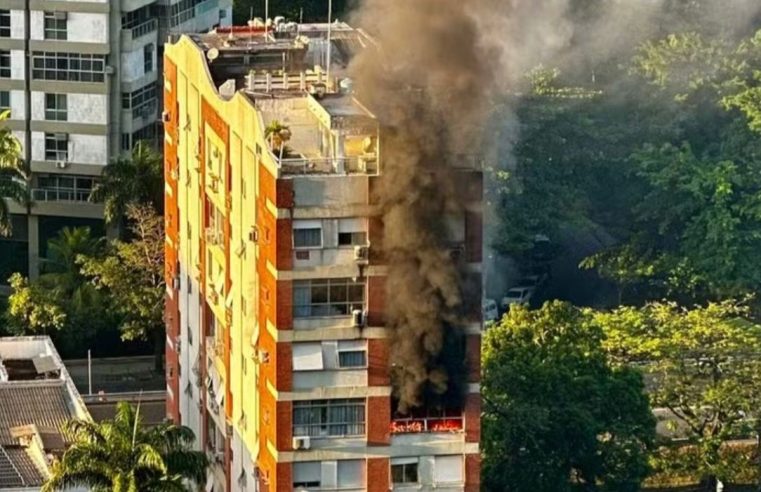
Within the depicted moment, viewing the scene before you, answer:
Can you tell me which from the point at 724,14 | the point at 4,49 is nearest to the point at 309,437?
the point at 4,49

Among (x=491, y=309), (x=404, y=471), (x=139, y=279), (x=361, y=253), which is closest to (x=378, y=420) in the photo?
(x=404, y=471)

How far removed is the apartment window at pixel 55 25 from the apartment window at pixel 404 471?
137ft

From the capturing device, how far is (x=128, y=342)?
11225cm

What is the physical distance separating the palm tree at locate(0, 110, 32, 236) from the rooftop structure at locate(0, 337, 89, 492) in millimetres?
8651

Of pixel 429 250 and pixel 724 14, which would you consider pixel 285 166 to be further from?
pixel 724 14

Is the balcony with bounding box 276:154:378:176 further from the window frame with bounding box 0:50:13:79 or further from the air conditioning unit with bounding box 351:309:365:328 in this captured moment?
the window frame with bounding box 0:50:13:79

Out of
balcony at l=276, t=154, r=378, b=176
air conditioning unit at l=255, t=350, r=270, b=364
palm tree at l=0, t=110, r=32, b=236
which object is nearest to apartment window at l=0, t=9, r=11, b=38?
palm tree at l=0, t=110, r=32, b=236

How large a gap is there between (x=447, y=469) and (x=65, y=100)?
4169 cm

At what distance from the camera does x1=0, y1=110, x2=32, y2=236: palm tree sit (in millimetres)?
109062

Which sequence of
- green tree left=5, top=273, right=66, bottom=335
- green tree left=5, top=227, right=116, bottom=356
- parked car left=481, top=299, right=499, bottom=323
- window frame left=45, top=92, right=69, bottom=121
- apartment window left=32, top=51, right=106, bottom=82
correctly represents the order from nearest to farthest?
green tree left=5, top=273, right=66, bottom=335 → green tree left=5, top=227, right=116, bottom=356 → parked car left=481, top=299, right=499, bottom=323 → apartment window left=32, top=51, right=106, bottom=82 → window frame left=45, top=92, right=69, bottom=121

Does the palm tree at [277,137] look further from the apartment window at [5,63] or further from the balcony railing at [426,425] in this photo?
the apartment window at [5,63]

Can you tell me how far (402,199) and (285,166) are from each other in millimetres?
2969

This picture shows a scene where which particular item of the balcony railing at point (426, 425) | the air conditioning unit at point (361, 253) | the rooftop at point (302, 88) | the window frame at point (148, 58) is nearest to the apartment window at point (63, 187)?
the window frame at point (148, 58)

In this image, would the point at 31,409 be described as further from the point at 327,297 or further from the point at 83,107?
the point at 83,107
